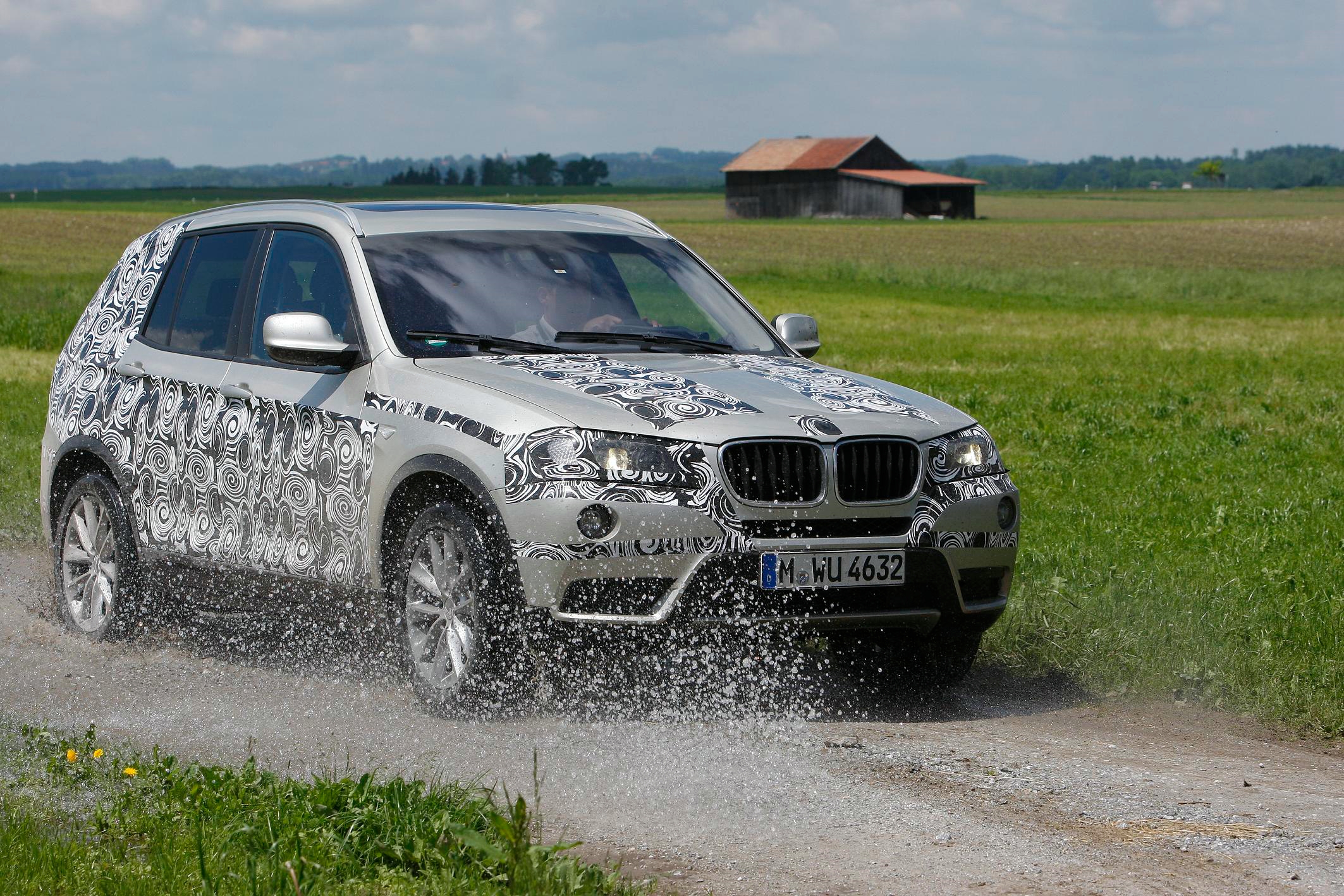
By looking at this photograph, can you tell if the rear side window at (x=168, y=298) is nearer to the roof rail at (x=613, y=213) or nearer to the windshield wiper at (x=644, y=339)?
the roof rail at (x=613, y=213)

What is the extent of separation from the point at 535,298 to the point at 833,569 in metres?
1.79

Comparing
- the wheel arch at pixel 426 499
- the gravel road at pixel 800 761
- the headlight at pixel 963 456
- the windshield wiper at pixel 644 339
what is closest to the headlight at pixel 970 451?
the headlight at pixel 963 456

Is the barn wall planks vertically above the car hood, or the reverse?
the car hood

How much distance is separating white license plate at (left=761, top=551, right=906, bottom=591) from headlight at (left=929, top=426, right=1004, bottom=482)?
0.37 meters

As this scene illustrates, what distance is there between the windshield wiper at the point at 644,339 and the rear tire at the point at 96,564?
2.18 meters

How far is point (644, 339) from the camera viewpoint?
6.70m

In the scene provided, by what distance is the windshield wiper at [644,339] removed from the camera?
6551mm

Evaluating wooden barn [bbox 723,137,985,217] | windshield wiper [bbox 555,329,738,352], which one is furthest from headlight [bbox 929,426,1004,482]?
wooden barn [bbox 723,137,985,217]

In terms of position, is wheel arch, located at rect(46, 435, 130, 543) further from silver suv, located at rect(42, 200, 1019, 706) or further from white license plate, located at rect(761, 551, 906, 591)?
white license plate, located at rect(761, 551, 906, 591)

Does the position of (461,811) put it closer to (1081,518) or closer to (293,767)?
(293,767)

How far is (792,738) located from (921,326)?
90.8 feet

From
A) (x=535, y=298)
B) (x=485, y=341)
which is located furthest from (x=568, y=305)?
(x=485, y=341)

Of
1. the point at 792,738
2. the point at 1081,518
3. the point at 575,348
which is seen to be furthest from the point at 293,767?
the point at 1081,518

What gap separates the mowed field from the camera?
7.23m
